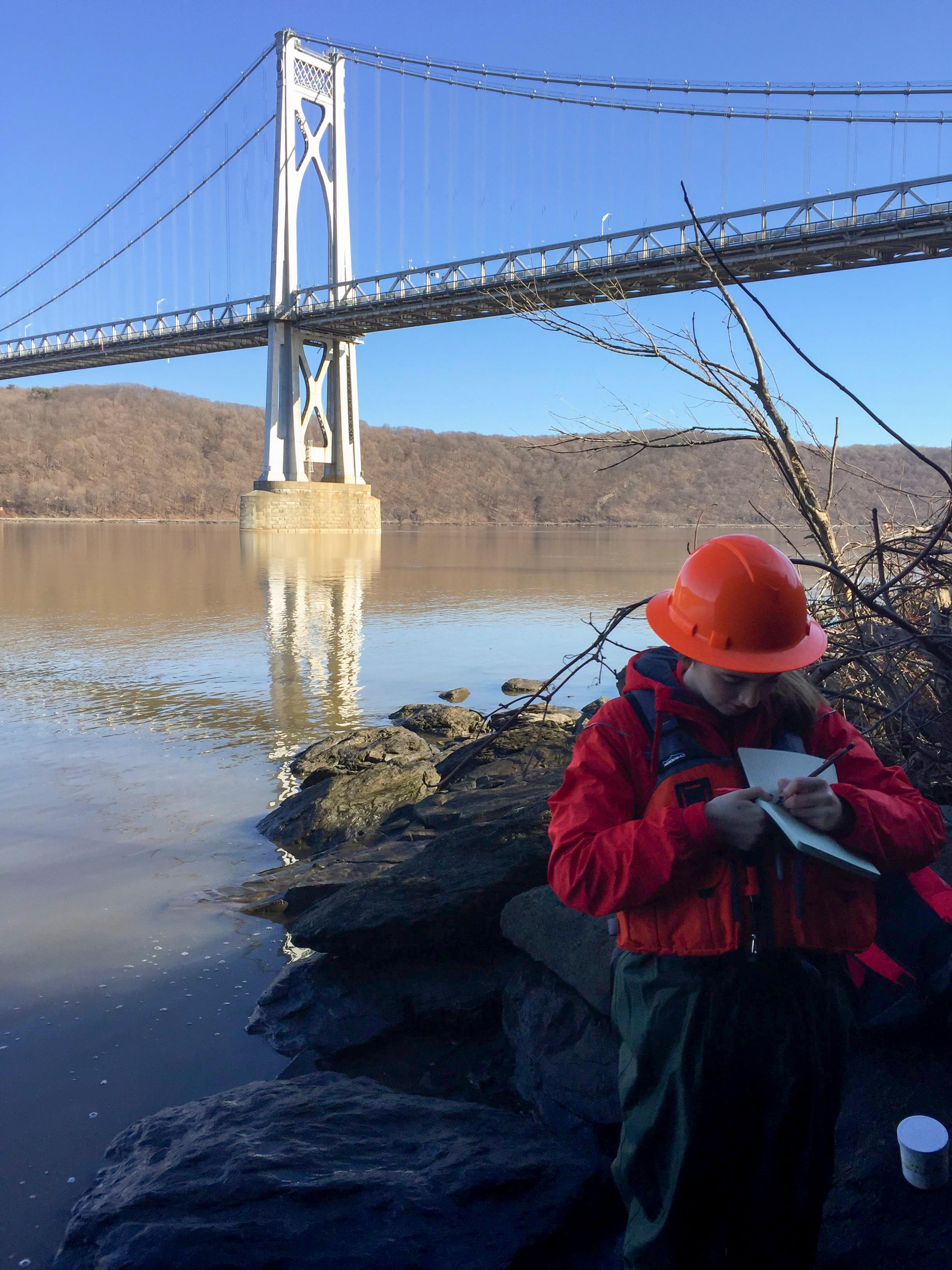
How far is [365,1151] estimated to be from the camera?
1.85m

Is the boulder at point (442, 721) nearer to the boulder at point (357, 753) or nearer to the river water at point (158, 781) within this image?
the river water at point (158, 781)

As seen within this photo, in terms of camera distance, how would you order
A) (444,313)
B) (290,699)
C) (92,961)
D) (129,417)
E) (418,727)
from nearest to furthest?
(92,961)
(418,727)
(290,699)
(444,313)
(129,417)

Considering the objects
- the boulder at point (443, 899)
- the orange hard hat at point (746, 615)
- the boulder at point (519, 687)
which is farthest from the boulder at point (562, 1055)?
the boulder at point (519, 687)

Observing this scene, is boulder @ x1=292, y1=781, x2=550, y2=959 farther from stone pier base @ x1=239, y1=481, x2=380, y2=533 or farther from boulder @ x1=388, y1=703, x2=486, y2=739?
stone pier base @ x1=239, y1=481, x2=380, y2=533

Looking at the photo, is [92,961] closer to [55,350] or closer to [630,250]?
[630,250]

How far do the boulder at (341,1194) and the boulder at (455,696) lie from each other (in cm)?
552

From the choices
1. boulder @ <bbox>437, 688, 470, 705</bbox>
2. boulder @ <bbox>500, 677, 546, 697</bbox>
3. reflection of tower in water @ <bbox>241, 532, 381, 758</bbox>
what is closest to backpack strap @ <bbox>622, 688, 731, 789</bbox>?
reflection of tower in water @ <bbox>241, 532, 381, 758</bbox>

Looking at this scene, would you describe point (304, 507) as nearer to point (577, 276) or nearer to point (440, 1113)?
point (577, 276)

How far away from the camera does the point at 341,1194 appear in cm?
170

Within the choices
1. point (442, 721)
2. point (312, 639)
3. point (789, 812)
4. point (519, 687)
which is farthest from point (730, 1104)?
point (312, 639)

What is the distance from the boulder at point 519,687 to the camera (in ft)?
25.4

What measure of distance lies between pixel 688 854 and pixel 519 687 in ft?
21.7

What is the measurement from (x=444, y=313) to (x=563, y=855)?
97.5 ft

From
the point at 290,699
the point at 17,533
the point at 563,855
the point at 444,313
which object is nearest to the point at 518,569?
the point at 444,313
